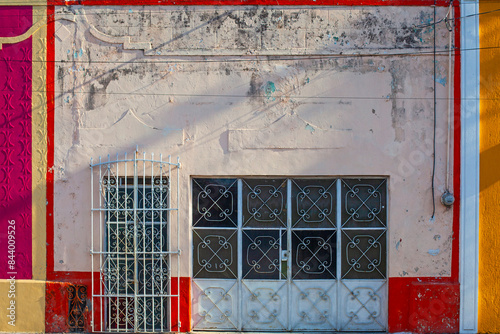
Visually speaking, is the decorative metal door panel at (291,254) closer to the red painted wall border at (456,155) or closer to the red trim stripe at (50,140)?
the red painted wall border at (456,155)

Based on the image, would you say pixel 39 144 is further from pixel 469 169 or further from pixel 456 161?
pixel 469 169

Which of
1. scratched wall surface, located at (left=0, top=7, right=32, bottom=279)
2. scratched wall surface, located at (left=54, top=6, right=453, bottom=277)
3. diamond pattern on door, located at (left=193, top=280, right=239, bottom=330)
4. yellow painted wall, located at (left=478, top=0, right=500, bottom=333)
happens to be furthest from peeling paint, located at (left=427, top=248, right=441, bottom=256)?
scratched wall surface, located at (left=0, top=7, right=32, bottom=279)

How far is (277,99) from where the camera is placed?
17.6ft

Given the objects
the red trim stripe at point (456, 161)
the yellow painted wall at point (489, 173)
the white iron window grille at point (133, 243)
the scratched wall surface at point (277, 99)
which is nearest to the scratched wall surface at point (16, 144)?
the scratched wall surface at point (277, 99)

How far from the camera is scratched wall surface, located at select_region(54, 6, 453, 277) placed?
534 centimetres

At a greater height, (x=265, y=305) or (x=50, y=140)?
(x=50, y=140)

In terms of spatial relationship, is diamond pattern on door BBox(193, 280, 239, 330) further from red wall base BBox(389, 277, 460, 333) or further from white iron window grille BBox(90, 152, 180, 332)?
red wall base BBox(389, 277, 460, 333)

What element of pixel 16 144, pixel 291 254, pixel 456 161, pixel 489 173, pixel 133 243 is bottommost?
pixel 291 254

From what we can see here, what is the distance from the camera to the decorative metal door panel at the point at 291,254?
17.8ft

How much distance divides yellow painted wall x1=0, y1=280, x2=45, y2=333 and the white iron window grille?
64 centimetres

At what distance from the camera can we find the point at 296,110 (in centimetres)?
537

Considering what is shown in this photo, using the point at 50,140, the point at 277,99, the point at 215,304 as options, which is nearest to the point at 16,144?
the point at 50,140

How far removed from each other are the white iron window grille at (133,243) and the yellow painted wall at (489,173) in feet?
12.1

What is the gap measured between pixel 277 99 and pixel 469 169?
2.46 m
